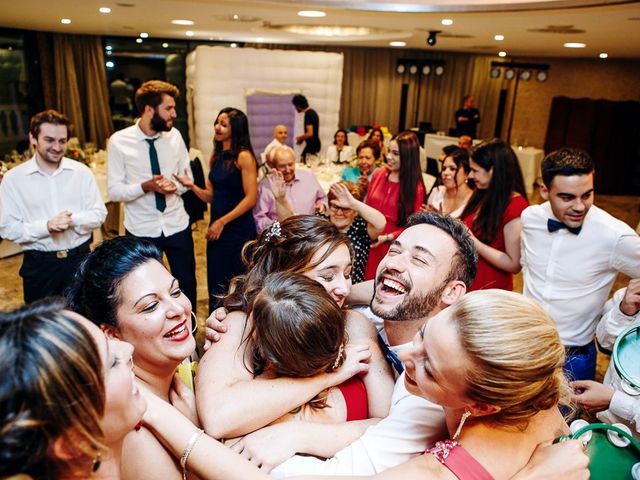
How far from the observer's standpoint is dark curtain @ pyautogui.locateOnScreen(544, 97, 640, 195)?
33.4 feet

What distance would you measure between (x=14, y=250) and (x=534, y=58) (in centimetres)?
1201

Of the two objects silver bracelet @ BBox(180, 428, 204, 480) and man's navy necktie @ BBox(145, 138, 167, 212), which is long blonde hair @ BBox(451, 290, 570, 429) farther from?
man's navy necktie @ BBox(145, 138, 167, 212)

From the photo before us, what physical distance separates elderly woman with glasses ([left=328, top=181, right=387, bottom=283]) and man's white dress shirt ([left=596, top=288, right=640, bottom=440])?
1474 mm

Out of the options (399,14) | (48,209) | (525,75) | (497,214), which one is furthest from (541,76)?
(48,209)

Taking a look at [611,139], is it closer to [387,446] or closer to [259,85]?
[259,85]

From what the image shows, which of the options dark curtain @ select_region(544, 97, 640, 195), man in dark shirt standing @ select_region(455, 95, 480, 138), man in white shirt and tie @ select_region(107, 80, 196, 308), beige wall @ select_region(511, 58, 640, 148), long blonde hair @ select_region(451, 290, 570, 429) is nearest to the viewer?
long blonde hair @ select_region(451, 290, 570, 429)

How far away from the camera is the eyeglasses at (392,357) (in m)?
1.51

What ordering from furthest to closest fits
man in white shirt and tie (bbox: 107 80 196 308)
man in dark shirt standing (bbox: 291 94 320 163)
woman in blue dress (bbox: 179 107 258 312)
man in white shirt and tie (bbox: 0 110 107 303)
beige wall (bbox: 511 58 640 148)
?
beige wall (bbox: 511 58 640 148) < man in dark shirt standing (bbox: 291 94 320 163) < woman in blue dress (bbox: 179 107 258 312) < man in white shirt and tie (bbox: 107 80 196 308) < man in white shirt and tie (bbox: 0 110 107 303)

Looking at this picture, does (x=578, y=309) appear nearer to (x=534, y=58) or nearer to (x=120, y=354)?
(x=120, y=354)

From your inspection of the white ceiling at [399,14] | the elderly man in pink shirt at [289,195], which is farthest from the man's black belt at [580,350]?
the white ceiling at [399,14]

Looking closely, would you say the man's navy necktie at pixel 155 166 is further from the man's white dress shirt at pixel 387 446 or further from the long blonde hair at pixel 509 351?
the long blonde hair at pixel 509 351

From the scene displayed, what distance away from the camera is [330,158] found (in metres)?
7.07

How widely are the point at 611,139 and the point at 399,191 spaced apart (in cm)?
903

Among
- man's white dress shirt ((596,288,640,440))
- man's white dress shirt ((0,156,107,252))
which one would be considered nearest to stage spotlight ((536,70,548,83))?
man's white dress shirt ((596,288,640,440))
